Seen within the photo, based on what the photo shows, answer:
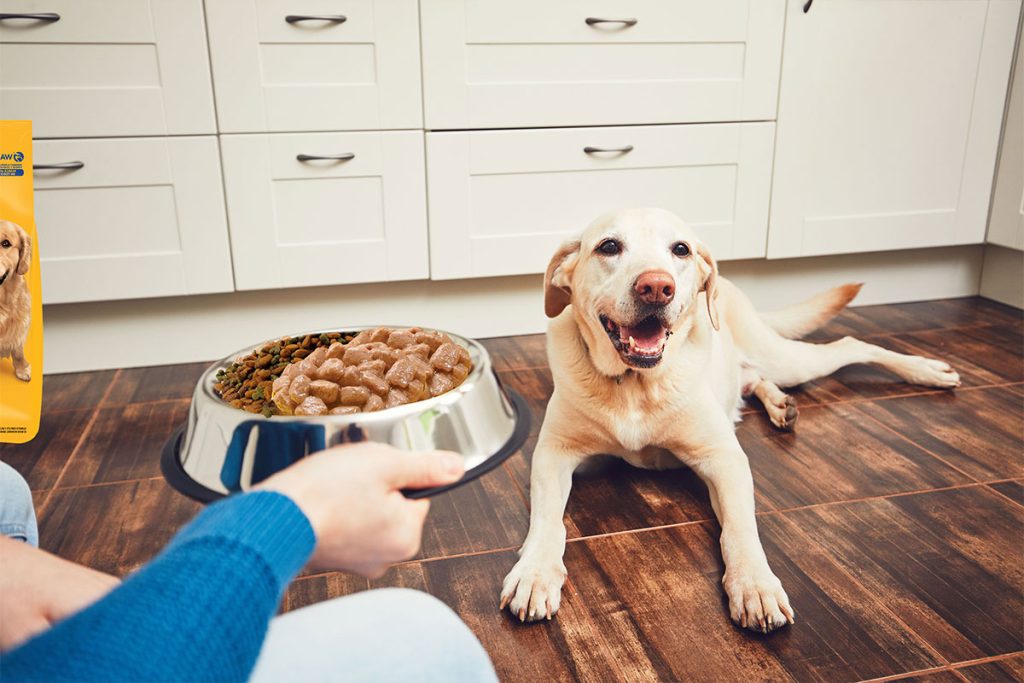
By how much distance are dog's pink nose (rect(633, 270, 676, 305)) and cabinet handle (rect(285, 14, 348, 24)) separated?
1.47 m

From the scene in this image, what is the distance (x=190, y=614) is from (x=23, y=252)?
1809mm

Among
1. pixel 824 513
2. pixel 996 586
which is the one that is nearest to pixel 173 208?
pixel 824 513

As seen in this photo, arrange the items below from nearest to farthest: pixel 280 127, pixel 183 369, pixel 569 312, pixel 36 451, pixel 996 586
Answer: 1. pixel 996 586
2. pixel 569 312
3. pixel 36 451
4. pixel 280 127
5. pixel 183 369

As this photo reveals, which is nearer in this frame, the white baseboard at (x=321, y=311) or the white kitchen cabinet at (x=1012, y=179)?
the white baseboard at (x=321, y=311)

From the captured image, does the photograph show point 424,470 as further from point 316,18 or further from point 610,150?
point 610,150

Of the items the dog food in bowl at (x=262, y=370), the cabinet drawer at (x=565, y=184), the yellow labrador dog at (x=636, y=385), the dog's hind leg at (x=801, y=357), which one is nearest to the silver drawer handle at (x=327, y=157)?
the cabinet drawer at (x=565, y=184)

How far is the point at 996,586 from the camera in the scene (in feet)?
4.67

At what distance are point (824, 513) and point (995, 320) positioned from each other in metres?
1.81

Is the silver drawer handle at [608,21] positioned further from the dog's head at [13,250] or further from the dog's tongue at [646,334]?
the dog's head at [13,250]

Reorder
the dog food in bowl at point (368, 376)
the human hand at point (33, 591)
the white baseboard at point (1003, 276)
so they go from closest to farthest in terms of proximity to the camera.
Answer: the human hand at point (33, 591) < the dog food in bowl at point (368, 376) < the white baseboard at point (1003, 276)

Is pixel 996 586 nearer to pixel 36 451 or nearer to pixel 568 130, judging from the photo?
pixel 568 130

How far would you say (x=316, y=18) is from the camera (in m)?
2.42

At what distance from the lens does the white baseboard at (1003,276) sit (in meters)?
3.16

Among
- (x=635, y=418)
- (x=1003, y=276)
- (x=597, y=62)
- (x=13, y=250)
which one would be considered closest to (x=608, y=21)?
(x=597, y=62)
